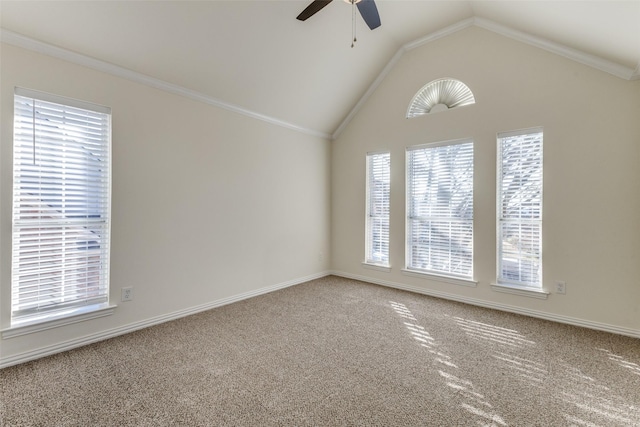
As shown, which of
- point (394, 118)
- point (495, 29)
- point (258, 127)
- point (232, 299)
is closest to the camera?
point (495, 29)

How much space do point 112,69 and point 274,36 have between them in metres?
1.58

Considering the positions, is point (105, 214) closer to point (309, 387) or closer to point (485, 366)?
point (309, 387)

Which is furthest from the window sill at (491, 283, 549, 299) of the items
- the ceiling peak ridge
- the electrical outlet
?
the electrical outlet

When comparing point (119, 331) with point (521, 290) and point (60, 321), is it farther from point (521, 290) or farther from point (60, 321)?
point (521, 290)

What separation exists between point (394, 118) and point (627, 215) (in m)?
2.77

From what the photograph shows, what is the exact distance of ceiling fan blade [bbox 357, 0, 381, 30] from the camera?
2361 millimetres

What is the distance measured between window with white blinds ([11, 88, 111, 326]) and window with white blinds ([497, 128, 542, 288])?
4218 millimetres

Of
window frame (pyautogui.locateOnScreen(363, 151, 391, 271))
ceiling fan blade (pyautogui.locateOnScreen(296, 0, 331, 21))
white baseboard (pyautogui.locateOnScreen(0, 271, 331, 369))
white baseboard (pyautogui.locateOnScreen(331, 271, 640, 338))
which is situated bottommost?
white baseboard (pyautogui.locateOnScreen(0, 271, 331, 369))

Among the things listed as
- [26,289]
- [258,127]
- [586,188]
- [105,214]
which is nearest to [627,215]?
[586,188]

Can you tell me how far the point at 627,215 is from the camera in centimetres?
266

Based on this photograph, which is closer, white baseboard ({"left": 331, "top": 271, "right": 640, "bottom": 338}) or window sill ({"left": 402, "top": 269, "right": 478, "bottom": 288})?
white baseboard ({"left": 331, "top": 271, "right": 640, "bottom": 338})

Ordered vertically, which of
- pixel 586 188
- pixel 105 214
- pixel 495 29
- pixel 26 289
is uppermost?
pixel 495 29

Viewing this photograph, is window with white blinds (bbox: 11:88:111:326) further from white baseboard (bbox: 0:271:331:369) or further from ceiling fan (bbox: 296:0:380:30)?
ceiling fan (bbox: 296:0:380:30)

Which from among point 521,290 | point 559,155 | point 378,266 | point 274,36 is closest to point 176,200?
point 274,36
